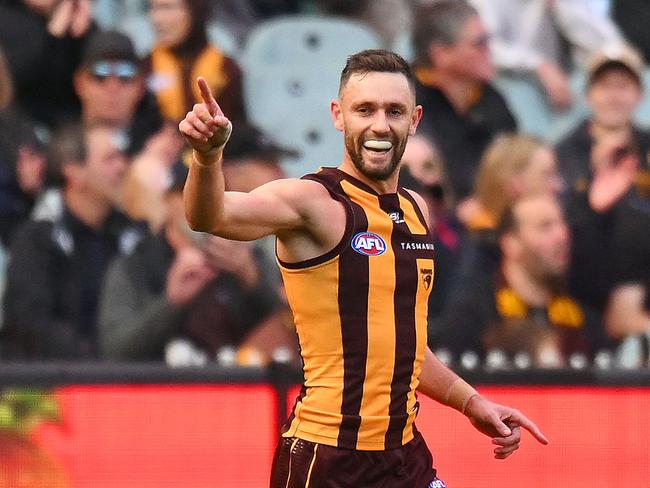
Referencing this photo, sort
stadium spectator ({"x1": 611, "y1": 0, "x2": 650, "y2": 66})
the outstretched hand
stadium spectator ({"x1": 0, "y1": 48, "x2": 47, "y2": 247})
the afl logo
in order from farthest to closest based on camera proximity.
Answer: stadium spectator ({"x1": 611, "y1": 0, "x2": 650, "y2": 66}), stadium spectator ({"x1": 0, "y1": 48, "x2": 47, "y2": 247}), the afl logo, the outstretched hand

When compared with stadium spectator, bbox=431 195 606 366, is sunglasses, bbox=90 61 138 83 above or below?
above

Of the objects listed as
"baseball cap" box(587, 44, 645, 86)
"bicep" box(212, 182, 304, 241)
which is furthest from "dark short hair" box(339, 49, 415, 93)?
"baseball cap" box(587, 44, 645, 86)

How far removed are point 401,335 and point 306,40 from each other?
422cm

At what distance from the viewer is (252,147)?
24.4 feet

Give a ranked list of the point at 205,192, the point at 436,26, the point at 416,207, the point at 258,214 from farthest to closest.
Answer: the point at 436,26, the point at 416,207, the point at 258,214, the point at 205,192

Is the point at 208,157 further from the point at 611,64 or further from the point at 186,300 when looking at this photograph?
the point at 611,64

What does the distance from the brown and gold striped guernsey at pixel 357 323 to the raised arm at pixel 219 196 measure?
7.5 inches

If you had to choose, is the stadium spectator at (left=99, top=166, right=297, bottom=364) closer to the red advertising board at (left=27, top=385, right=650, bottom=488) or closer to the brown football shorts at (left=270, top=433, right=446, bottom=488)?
the red advertising board at (left=27, top=385, right=650, bottom=488)

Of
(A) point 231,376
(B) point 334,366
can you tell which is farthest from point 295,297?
(A) point 231,376

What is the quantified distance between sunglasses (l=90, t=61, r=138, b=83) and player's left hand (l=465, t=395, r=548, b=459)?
3.87 m

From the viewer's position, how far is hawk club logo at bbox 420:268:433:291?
12.9ft

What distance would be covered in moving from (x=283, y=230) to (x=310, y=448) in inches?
26.1

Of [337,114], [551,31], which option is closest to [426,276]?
[337,114]

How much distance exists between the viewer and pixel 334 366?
3826 millimetres
